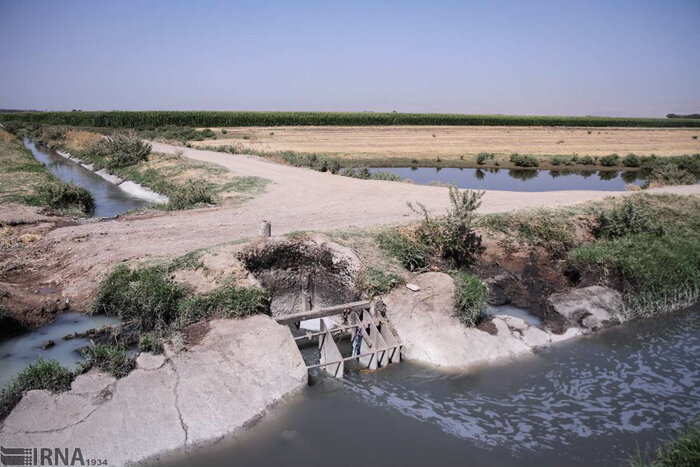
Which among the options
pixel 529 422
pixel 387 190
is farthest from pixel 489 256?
pixel 387 190

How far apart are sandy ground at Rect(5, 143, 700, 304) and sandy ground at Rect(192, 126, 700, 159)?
22.7 meters

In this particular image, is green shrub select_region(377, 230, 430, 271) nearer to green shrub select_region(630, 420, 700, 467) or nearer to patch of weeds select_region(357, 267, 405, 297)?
patch of weeds select_region(357, 267, 405, 297)

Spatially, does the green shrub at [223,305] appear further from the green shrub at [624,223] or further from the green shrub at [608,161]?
the green shrub at [608,161]

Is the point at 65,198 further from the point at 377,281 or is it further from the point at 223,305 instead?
the point at 377,281

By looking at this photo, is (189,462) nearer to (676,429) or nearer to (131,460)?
(131,460)

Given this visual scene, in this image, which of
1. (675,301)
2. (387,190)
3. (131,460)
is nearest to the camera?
(131,460)

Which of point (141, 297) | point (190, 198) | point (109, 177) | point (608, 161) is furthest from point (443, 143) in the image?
point (141, 297)

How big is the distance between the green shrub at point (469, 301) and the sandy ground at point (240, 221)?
4.55 metres

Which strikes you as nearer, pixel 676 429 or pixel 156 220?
pixel 676 429

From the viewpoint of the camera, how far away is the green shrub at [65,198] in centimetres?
1980

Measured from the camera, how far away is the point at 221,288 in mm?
10430

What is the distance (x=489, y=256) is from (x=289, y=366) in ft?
24.1

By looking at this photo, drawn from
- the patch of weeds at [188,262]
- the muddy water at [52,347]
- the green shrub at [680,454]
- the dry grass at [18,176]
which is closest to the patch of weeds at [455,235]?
the patch of weeds at [188,262]

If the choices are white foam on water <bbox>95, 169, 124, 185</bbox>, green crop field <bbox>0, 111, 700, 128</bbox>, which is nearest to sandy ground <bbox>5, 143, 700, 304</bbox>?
white foam on water <bbox>95, 169, 124, 185</bbox>
